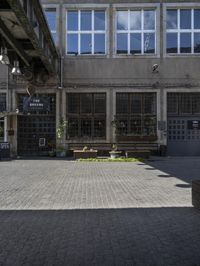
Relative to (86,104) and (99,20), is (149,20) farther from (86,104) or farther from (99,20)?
(86,104)

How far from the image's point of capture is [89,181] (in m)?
13.9

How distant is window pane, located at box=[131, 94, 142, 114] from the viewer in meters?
28.5

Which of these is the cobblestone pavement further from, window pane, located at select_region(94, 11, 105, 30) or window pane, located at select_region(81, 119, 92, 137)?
window pane, located at select_region(94, 11, 105, 30)

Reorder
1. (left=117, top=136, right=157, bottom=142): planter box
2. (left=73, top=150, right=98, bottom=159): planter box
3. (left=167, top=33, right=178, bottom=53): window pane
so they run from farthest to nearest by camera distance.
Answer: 1. (left=167, top=33, right=178, bottom=53): window pane
2. (left=117, top=136, right=157, bottom=142): planter box
3. (left=73, top=150, right=98, bottom=159): planter box

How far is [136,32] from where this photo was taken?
28703 mm

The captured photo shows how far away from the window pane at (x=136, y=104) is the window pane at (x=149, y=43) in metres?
2.97

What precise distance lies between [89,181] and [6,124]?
15.5 meters

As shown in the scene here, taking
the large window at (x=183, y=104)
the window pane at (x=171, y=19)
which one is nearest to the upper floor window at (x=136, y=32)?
the window pane at (x=171, y=19)

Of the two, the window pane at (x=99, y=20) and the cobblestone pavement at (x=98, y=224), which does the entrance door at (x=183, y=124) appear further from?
the cobblestone pavement at (x=98, y=224)

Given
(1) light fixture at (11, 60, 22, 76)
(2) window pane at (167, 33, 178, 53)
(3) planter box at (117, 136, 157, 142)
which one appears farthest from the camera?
(2) window pane at (167, 33, 178, 53)

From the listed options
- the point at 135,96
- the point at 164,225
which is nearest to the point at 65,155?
the point at 135,96

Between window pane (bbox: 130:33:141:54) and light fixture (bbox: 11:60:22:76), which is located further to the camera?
window pane (bbox: 130:33:141:54)

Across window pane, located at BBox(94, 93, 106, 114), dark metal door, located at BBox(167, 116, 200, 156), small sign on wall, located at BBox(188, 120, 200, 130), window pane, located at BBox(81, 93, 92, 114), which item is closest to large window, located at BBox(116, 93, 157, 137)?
window pane, located at BBox(94, 93, 106, 114)

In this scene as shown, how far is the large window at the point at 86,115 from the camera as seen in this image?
1118 inches
